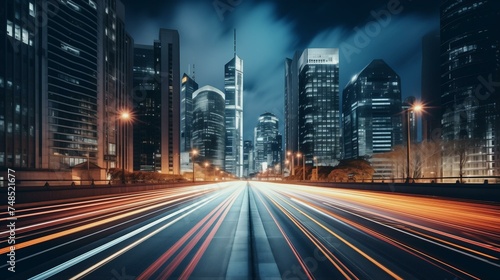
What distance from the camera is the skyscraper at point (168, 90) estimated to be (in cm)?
18600

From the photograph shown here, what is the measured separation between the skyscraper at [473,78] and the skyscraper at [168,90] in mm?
147729

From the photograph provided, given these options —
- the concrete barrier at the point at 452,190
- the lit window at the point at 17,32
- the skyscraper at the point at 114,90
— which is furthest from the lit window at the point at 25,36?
the concrete barrier at the point at 452,190

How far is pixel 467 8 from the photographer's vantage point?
12850cm

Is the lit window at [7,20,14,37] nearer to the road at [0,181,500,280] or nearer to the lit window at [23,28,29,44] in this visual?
the lit window at [23,28,29,44]

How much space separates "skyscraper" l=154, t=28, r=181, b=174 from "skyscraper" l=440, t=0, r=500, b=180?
485 feet

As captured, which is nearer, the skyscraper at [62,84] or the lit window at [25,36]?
the skyscraper at [62,84]

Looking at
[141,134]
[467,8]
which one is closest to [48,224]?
[467,8]

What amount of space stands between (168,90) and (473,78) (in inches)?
→ 6374

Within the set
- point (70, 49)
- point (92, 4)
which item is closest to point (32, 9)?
point (70, 49)

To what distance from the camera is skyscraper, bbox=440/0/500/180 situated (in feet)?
382

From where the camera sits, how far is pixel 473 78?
421 feet

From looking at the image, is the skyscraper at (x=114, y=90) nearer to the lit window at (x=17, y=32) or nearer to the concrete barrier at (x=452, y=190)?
the lit window at (x=17, y=32)

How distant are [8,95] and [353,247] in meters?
88.1

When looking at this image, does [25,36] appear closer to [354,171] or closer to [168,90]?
[354,171]
